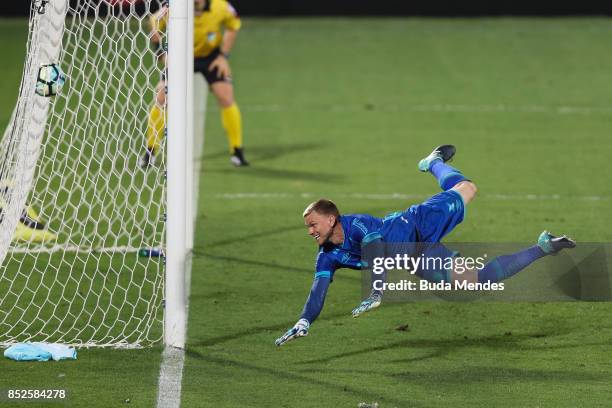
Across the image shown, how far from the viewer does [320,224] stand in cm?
737

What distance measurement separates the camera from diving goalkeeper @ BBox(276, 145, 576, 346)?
7352 millimetres

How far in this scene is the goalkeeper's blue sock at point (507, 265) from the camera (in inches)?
321

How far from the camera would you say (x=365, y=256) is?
24.9ft

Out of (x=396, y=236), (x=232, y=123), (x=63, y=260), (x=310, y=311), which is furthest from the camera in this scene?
(x=232, y=123)

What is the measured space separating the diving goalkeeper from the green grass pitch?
42cm

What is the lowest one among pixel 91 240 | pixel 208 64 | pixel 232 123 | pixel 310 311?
pixel 310 311

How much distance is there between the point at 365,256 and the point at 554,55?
1382 centimetres

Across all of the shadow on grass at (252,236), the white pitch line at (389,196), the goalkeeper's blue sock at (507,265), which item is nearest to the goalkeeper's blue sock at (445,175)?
the goalkeeper's blue sock at (507,265)

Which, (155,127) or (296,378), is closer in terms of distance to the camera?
(296,378)

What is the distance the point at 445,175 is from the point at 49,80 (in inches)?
107

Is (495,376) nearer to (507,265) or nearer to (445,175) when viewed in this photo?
(507,265)

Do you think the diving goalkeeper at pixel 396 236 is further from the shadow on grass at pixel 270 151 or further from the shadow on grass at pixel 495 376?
the shadow on grass at pixel 270 151

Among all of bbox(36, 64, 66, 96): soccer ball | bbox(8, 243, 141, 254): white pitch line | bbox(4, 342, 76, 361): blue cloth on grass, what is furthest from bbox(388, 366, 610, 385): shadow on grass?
bbox(8, 243, 141, 254): white pitch line

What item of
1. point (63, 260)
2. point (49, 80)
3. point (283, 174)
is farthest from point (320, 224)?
point (283, 174)
